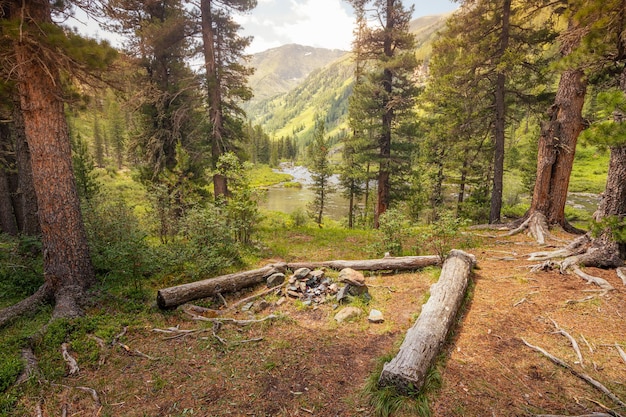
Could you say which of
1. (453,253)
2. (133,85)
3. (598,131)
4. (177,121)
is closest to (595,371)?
(598,131)

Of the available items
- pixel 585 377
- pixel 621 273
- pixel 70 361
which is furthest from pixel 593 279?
pixel 70 361

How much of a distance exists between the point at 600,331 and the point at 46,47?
400 inches

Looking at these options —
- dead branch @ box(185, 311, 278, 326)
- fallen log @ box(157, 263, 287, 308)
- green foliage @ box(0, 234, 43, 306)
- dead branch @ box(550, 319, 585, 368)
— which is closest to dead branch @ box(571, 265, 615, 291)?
dead branch @ box(550, 319, 585, 368)

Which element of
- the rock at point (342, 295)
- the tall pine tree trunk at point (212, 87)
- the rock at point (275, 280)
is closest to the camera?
the rock at point (342, 295)

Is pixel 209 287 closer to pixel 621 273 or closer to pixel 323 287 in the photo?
pixel 323 287

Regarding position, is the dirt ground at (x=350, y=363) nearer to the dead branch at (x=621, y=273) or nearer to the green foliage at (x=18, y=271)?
the dead branch at (x=621, y=273)

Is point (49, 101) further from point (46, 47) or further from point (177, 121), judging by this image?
point (177, 121)

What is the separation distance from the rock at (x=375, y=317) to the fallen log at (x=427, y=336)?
884mm

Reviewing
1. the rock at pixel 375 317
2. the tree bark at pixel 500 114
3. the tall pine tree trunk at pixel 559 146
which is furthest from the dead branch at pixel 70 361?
the tree bark at pixel 500 114

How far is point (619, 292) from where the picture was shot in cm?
532

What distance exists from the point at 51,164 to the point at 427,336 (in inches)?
285

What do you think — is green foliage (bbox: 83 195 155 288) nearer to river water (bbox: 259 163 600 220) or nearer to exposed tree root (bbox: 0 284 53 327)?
exposed tree root (bbox: 0 284 53 327)

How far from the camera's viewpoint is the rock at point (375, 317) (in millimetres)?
5371

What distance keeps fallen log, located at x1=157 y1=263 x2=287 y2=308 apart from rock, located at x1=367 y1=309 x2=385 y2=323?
2.93 m
